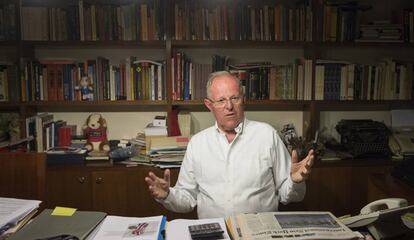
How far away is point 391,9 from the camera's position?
2.79 m

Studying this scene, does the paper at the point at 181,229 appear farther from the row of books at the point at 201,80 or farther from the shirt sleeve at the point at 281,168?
the row of books at the point at 201,80

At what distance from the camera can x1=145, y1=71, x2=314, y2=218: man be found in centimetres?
167

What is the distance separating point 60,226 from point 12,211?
22 cm

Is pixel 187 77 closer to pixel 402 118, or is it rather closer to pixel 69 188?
pixel 69 188

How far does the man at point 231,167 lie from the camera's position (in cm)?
167

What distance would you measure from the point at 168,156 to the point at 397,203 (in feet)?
4.84

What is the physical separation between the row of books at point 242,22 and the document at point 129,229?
159 centimetres

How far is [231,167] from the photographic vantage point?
1.70 metres

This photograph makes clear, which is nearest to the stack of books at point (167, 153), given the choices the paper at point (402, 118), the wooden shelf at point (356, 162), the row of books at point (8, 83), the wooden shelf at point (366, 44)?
the wooden shelf at point (356, 162)

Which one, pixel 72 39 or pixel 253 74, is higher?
pixel 72 39

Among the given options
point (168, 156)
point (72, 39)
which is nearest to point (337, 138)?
point (168, 156)

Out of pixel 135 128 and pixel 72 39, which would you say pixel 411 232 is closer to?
pixel 135 128

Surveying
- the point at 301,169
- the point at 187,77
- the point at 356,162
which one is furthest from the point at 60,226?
the point at 356,162

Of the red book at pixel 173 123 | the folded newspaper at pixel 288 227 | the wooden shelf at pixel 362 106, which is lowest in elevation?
the folded newspaper at pixel 288 227
